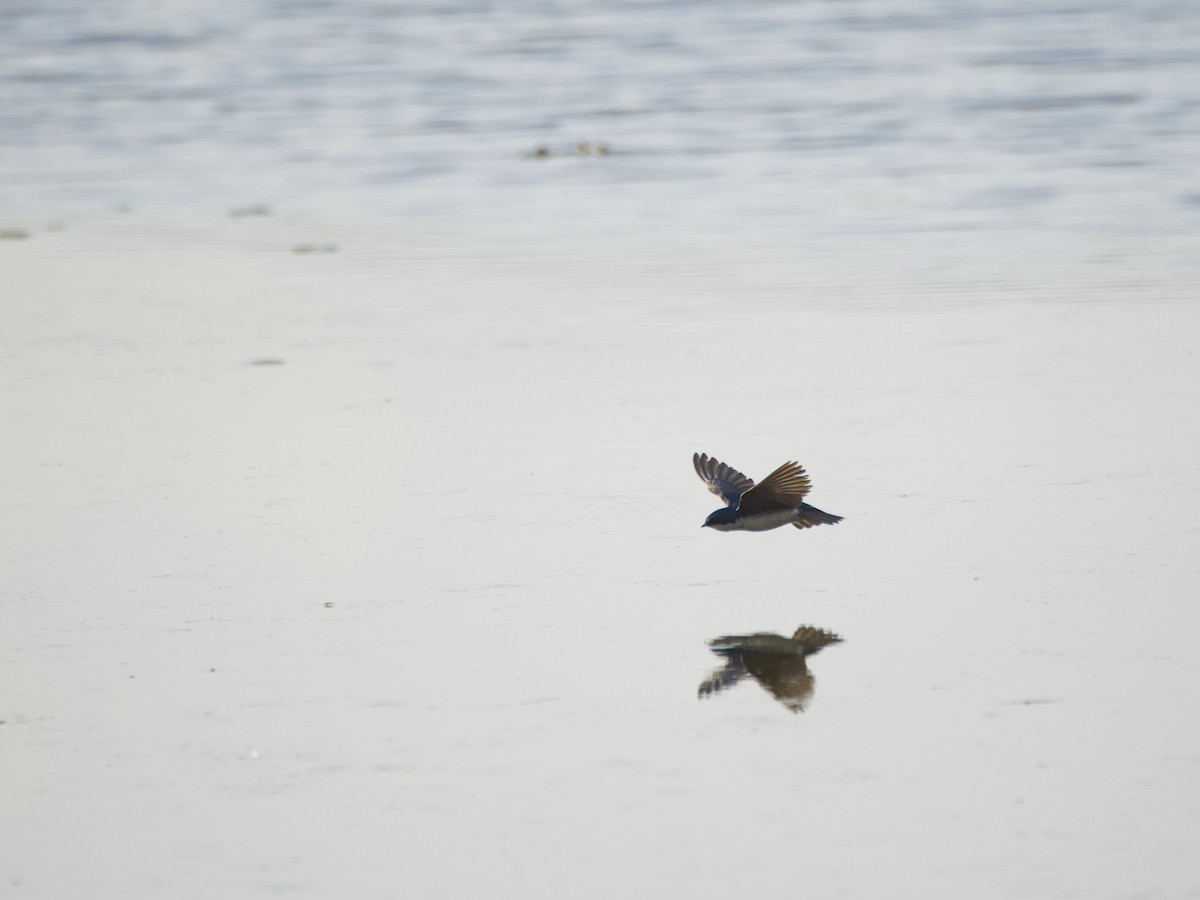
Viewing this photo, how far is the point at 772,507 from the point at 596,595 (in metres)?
0.59

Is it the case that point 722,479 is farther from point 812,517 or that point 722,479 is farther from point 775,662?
point 775,662

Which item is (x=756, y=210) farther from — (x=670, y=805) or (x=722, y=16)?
(x=722, y=16)

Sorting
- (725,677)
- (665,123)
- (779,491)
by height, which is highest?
(665,123)

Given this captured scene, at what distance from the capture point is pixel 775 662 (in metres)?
4.36

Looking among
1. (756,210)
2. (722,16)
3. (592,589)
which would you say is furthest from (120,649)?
(722,16)

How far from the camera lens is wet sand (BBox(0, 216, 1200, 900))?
3.51m

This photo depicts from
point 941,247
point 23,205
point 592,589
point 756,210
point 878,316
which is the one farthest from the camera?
point 23,205

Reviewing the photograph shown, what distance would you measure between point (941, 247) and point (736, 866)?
6.42m

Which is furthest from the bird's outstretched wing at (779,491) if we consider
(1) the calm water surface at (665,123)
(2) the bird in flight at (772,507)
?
(1) the calm water surface at (665,123)

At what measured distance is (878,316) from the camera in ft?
25.8

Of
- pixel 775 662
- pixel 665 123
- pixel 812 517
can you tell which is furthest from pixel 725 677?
pixel 665 123

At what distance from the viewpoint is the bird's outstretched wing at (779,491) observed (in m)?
4.89

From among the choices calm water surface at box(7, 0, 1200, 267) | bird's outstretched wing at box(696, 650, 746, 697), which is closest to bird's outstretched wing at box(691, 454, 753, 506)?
bird's outstretched wing at box(696, 650, 746, 697)

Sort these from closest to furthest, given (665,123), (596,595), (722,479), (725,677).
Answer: (725,677) < (596,595) < (722,479) < (665,123)
